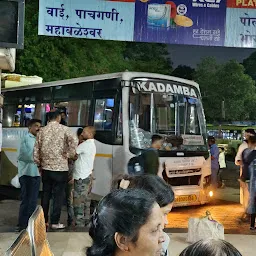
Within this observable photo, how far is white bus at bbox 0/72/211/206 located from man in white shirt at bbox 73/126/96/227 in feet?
6.37

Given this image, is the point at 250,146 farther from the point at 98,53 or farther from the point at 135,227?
the point at 98,53

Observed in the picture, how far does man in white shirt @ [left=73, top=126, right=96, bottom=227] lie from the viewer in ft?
24.9

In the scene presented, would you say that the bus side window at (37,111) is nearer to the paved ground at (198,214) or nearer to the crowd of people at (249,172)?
the paved ground at (198,214)

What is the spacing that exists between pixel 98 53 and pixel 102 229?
66.6ft

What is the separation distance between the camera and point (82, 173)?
7609 mm

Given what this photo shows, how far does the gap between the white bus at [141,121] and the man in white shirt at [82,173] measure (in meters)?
1.94

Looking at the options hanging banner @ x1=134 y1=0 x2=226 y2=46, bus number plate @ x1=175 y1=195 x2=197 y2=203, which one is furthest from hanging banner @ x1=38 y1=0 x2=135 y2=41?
bus number plate @ x1=175 y1=195 x2=197 y2=203

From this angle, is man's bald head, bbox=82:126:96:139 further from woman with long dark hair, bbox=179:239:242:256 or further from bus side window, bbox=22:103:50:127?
woman with long dark hair, bbox=179:239:242:256

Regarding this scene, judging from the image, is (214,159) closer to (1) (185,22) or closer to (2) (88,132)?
(1) (185,22)

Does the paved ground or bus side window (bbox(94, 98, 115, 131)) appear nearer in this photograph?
the paved ground

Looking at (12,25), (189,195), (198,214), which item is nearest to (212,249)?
(12,25)

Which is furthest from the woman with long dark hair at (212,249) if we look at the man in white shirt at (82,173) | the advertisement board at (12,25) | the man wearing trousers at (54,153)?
the man in white shirt at (82,173)

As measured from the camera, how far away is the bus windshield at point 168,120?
966 centimetres

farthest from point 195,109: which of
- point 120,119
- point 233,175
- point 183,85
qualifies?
point 233,175
